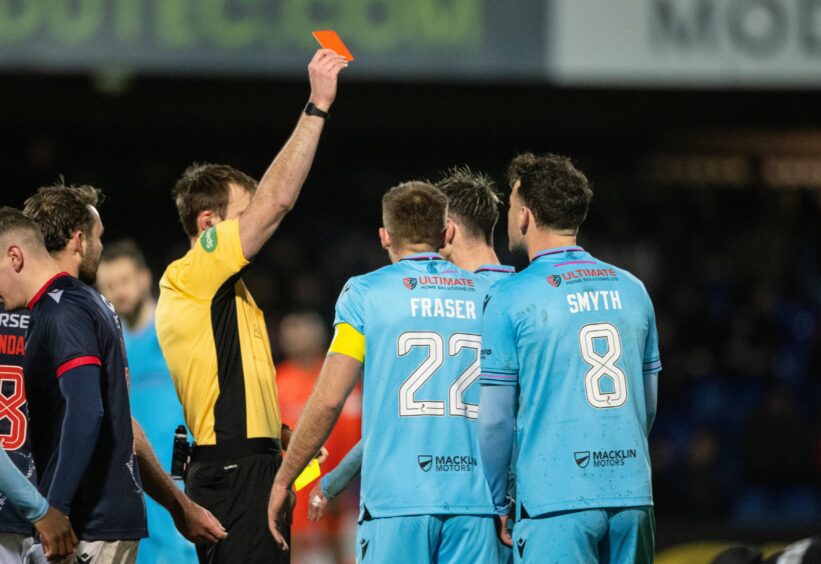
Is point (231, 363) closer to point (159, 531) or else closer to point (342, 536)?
point (159, 531)

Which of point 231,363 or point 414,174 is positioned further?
point 414,174

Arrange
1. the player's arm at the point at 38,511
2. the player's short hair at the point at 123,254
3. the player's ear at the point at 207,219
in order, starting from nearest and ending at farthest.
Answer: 1. the player's arm at the point at 38,511
2. the player's ear at the point at 207,219
3. the player's short hair at the point at 123,254

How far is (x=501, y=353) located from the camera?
4.45 m

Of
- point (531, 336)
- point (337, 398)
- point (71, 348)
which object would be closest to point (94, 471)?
point (71, 348)

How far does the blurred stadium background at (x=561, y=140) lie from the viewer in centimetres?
1108

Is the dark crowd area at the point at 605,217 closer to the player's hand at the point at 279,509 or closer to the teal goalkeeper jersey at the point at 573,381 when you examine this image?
the player's hand at the point at 279,509

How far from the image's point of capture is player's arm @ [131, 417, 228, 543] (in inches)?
187

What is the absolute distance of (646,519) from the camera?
4430mm

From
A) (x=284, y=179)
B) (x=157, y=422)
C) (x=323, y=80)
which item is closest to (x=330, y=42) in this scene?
(x=323, y=80)

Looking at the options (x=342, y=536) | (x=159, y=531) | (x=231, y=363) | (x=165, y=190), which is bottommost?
(x=342, y=536)

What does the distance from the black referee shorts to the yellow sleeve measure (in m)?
0.54

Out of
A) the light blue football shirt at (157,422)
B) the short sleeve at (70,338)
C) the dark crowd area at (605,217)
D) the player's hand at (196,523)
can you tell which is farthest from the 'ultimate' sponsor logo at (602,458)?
the dark crowd area at (605,217)

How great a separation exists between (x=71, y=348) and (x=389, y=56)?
744 cm

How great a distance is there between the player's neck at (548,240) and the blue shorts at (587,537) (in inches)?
37.8
